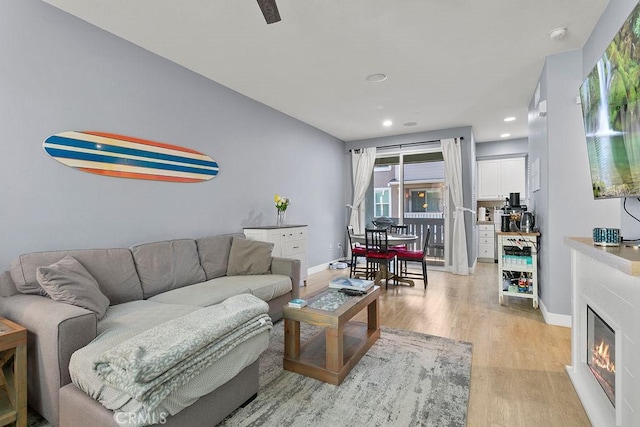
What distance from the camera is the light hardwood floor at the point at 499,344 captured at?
1.73 meters

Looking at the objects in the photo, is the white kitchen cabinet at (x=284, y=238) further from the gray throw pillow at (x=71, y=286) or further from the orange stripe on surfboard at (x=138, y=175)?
the gray throw pillow at (x=71, y=286)

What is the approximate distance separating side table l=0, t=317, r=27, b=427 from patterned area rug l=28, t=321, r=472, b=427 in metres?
0.19

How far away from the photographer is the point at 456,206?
541 centimetres

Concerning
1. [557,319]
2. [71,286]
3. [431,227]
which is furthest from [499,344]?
[431,227]

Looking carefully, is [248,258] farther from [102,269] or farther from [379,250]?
[379,250]

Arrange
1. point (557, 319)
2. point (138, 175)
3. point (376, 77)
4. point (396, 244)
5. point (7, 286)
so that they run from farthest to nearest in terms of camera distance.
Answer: point (396, 244), point (376, 77), point (557, 319), point (138, 175), point (7, 286)

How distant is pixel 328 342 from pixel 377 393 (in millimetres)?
422

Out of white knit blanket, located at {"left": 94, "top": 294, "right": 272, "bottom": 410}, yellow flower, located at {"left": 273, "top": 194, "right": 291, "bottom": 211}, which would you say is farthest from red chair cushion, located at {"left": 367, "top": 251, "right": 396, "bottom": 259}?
white knit blanket, located at {"left": 94, "top": 294, "right": 272, "bottom": 410}

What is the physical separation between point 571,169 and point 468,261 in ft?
9.35

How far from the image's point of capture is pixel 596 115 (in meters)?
1.81

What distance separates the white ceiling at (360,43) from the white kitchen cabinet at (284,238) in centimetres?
177

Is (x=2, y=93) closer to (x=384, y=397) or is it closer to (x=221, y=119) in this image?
(x=221, y=119)

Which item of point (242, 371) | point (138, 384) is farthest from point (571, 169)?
point (138, 384)

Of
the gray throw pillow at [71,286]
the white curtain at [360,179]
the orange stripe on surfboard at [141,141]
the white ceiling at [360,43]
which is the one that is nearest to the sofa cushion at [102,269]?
the gray throw pillow at [71,286]
